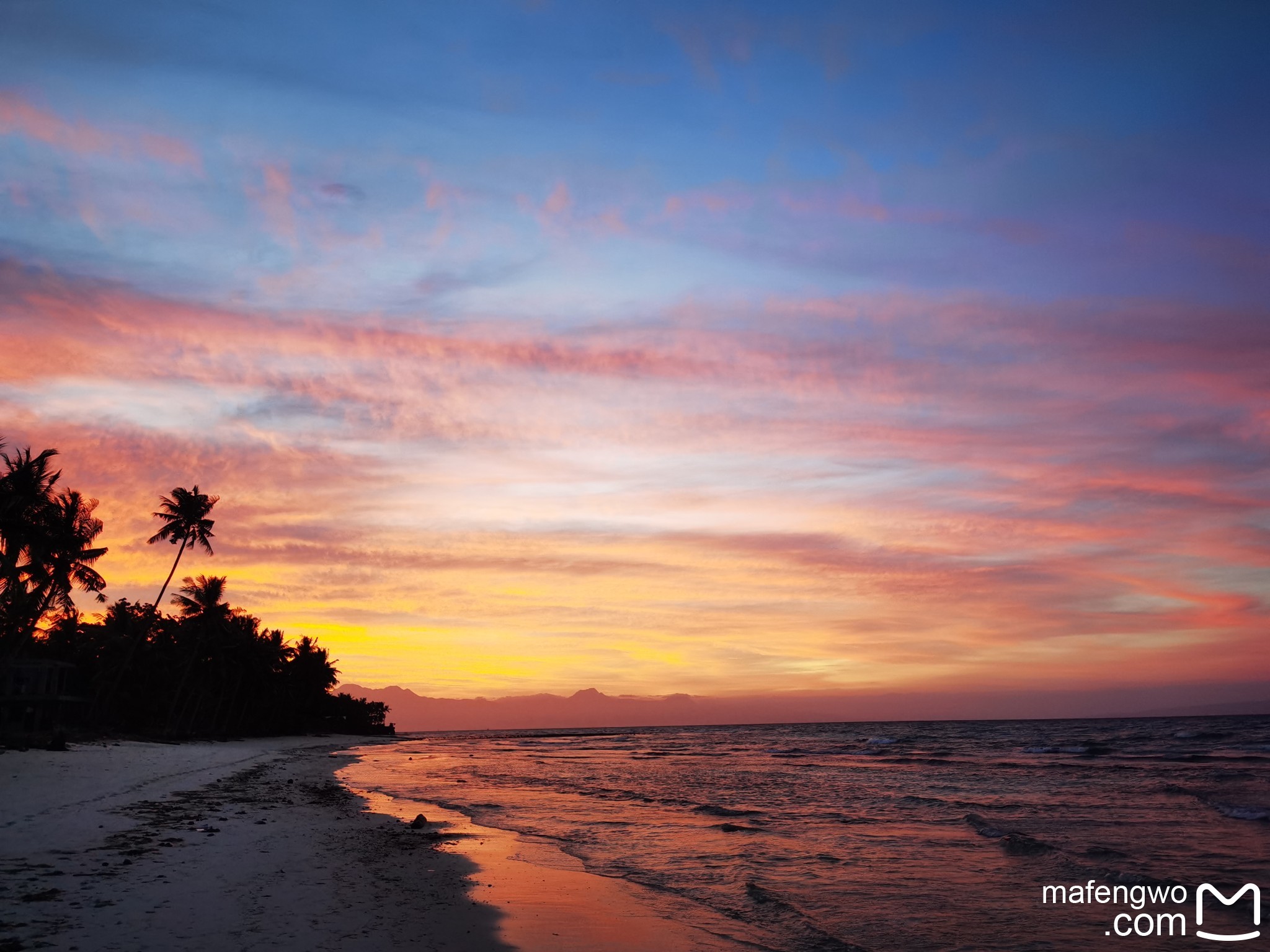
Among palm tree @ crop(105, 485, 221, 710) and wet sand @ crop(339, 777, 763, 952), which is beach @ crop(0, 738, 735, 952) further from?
palm tree @ crop(105, 485, 221, 710)

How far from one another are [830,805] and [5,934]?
2626 cm

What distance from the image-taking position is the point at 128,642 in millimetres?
69062

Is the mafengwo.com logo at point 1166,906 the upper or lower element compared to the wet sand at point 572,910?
upper

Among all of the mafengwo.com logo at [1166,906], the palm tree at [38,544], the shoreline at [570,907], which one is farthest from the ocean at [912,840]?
the palm tree at [38,544]

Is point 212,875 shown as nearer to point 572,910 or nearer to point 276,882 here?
point 276,882

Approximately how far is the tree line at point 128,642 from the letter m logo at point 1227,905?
40591 mm

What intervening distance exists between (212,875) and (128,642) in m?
66.5

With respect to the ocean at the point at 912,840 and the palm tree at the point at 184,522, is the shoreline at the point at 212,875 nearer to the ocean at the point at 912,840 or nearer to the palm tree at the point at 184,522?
the ocean at the point at 912,840

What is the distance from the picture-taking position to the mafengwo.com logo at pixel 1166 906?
1289 centimetres

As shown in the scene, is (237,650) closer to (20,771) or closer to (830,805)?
(20,771)

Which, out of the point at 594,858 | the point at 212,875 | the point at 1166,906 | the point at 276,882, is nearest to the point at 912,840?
the point at 1166,906

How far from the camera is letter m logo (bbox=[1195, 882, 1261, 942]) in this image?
12531 mm

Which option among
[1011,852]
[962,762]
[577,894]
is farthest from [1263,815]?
[962,762]

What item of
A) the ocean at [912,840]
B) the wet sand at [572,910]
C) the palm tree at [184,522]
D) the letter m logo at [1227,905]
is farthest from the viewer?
the palm tree at [184,522]
